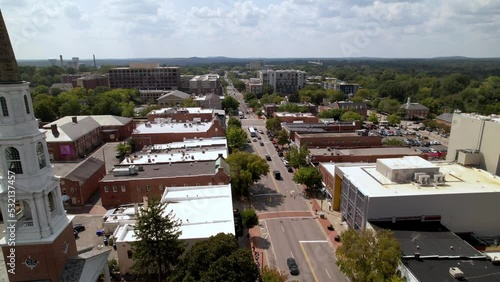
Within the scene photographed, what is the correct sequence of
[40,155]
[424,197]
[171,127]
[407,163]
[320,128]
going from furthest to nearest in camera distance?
[320,128], [171,127], [407,163], [424,197], [40,155]

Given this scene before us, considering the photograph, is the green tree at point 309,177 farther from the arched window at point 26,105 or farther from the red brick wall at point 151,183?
the arched window at point 26,105

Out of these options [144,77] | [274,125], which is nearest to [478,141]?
[274,125]

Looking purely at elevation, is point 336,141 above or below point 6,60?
below

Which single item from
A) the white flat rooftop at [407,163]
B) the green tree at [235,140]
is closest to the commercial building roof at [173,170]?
the green tree at [235,140]

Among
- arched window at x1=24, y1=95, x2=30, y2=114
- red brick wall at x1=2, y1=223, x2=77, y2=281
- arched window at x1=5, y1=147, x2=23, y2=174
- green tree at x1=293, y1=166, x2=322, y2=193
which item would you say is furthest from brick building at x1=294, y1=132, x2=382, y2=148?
arched window at x1=5, y1=147, x2=23, y2=174

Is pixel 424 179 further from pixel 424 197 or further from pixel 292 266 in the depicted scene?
pixel 292 266

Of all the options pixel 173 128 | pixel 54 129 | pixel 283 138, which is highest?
pixel 54 129

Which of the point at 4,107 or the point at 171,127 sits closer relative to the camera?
the point at 4,107
